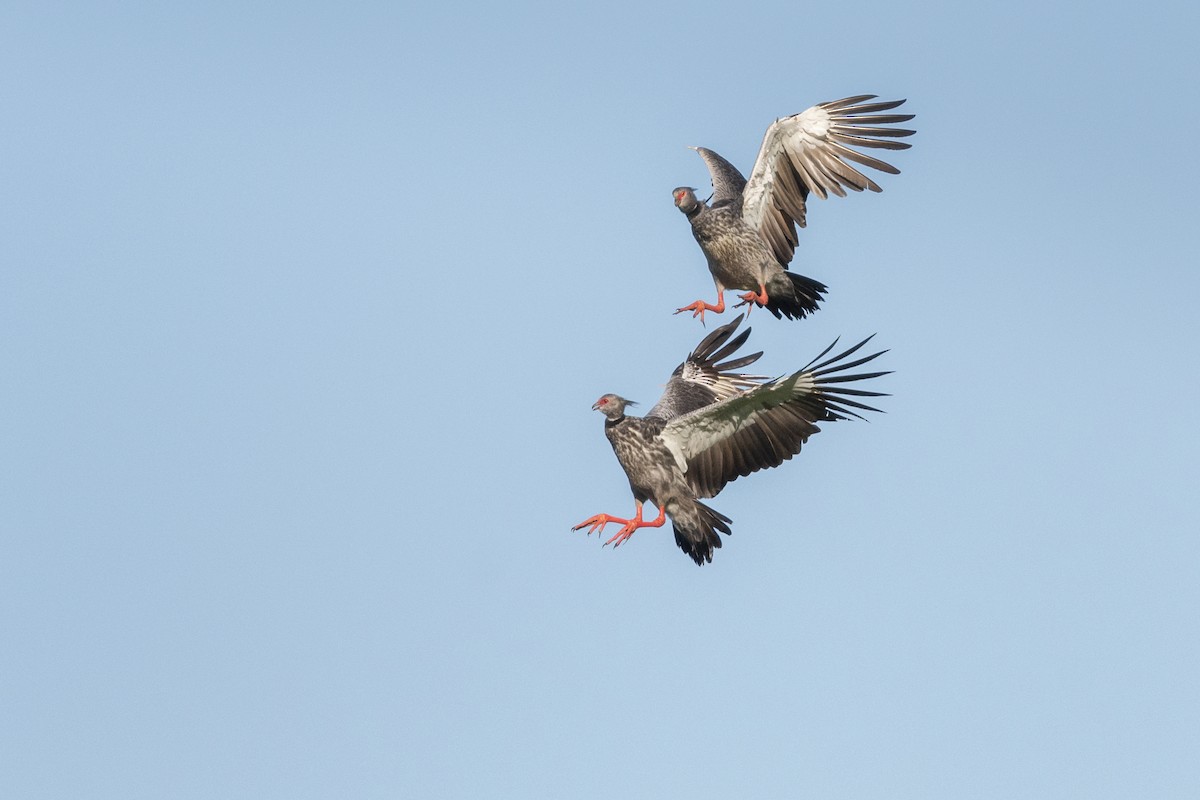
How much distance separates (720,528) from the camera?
1495 centimetres

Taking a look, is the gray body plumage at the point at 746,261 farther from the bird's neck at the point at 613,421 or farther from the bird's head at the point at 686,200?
the bird's neck at the point at 613,421

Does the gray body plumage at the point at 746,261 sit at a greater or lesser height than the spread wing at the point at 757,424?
greater

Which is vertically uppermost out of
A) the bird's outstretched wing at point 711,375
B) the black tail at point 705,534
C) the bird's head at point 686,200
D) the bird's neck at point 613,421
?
the bird's head at point 686,200

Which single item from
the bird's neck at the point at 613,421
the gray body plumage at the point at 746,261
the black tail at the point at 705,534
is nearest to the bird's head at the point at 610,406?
the bird's neck at the point at 613,421

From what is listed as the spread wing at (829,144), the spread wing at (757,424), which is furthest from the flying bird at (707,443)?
the spread wing at (829,144)

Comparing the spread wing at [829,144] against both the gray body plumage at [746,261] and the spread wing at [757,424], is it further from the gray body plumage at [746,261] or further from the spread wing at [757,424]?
the spread wing at [757,424]

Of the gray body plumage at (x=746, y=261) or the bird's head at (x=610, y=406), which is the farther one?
the gray body plumage at (x=746, y=261)

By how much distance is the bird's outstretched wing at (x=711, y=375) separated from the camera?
16441 mm

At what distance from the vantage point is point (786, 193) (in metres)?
16.3

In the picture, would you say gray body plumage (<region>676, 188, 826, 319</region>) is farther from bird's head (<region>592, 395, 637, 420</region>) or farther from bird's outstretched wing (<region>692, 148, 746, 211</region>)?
bird's head (<region>592, 395, 637, 420</region>)

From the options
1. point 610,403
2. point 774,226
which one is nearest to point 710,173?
point 774,226

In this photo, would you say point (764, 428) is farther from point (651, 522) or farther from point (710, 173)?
point (710, 173)

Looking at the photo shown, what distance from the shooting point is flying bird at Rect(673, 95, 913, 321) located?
16.1 m

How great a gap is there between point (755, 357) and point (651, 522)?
2900 millimetres
